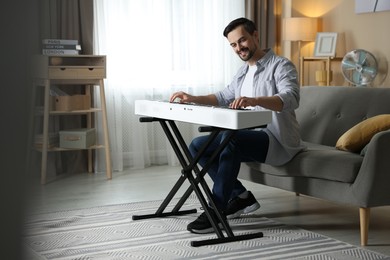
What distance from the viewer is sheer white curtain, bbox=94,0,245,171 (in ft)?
17.1

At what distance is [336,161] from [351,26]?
2727 mm

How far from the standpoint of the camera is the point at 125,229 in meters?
3.19

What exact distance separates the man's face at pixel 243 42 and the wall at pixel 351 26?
6.79 feet

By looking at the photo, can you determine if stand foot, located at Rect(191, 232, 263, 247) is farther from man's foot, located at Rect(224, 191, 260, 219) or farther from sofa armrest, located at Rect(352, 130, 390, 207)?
sofa armrest, located at Rect(352, 130, 390, 207)

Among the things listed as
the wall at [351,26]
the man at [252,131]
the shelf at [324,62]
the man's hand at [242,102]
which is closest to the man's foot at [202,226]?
the man at [252,131]

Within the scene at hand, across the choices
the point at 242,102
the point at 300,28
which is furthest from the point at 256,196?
the point at 300,28

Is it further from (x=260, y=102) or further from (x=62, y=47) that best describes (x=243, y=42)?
(x=62, y=47)

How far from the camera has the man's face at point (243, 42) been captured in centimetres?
328

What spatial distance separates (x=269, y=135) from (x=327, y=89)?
855mm

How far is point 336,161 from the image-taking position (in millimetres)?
2938

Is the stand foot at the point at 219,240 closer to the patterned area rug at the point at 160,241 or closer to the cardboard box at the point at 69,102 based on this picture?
the patterned area rug at the point at 160,241

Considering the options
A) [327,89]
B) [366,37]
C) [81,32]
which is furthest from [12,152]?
[366,37]

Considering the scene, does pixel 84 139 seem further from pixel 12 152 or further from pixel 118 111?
pixel 12 152

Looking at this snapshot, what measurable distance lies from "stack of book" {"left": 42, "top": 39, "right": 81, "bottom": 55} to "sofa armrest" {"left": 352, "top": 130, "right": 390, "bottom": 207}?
8.71 ft
